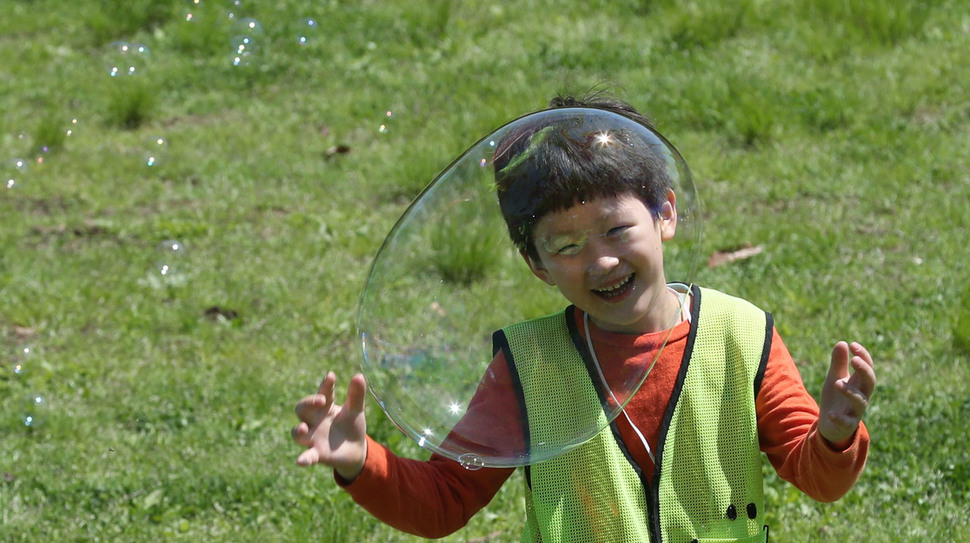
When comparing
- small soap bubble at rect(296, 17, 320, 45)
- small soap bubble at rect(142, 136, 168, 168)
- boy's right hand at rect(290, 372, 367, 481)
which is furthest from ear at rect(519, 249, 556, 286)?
small soap bubble at rect(296, 17, 320, 45)

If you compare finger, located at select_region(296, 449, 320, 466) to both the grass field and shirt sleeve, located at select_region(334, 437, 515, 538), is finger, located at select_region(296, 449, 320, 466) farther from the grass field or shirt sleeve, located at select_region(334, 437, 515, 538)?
the grass field

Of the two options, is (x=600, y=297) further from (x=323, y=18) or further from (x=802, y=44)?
(x=323, y=18)

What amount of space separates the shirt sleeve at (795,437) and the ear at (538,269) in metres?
0.50

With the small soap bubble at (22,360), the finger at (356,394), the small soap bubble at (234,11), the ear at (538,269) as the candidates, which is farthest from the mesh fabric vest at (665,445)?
the small soap bubble at (234,11)

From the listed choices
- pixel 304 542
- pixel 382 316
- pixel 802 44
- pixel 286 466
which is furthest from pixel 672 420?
pixel 802 44

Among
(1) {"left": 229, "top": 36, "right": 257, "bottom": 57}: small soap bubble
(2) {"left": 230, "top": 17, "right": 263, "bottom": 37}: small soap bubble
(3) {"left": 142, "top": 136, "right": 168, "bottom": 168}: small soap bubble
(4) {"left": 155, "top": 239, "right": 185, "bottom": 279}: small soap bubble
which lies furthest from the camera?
(3) {"left": 142, "top": 136, "right": 168, "bottom": 168}: small soap bubble

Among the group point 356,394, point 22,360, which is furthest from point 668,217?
point 22,360

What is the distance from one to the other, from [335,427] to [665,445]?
0.67m

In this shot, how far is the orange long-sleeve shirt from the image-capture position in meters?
2.37

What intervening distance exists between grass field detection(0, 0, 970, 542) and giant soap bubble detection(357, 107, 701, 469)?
1088mm

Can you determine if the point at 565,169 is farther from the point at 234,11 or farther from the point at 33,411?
the point at 234,11

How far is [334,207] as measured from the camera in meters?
6.07

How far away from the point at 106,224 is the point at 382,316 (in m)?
3.87

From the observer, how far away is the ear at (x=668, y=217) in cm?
242
